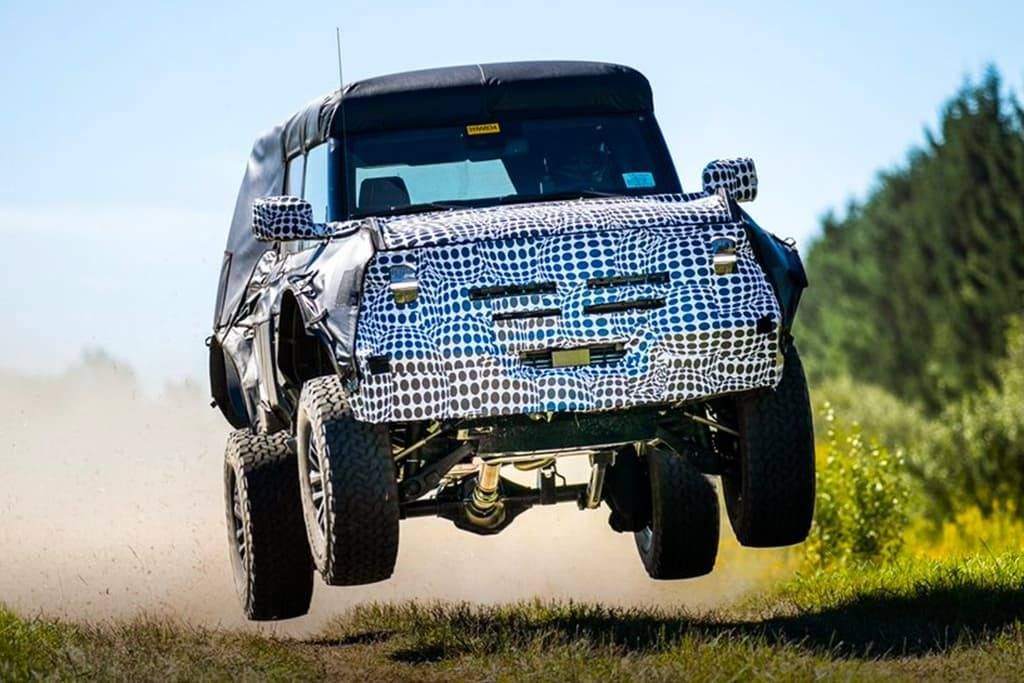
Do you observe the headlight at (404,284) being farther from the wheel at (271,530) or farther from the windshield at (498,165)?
the wheel at (271,530)

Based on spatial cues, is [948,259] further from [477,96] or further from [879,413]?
[477,96]

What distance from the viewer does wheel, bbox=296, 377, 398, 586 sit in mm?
8570

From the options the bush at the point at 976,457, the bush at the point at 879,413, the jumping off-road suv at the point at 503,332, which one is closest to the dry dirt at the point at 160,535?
the jumping off-road suv at the point at 503,332

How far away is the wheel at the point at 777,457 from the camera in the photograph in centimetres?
897

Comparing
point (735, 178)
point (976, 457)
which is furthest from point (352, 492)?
point (976, 457)

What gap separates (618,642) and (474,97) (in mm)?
2800

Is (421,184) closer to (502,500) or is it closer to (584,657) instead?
(502,500)

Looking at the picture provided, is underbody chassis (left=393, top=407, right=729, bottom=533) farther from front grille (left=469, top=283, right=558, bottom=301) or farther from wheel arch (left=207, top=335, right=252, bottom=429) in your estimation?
wheel arch (left=207, top=335, right=252, bottom=429)

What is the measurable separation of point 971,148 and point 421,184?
51.9 meters

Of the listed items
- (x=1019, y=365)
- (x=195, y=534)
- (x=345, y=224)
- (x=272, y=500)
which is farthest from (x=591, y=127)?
(x=1019, y=365)

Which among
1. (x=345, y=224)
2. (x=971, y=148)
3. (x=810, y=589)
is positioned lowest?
(x=810, y=589)

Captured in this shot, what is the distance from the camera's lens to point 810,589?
40.4 feet

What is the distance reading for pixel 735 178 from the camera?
30.9 feet

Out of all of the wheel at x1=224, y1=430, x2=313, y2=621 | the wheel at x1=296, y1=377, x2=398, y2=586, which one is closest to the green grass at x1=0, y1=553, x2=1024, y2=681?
the wheel at x1=224, y1=430, x2=313, y2=621
